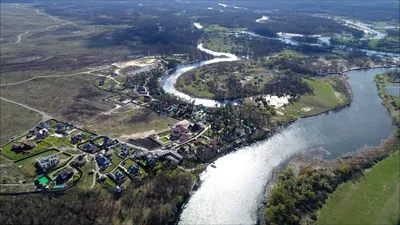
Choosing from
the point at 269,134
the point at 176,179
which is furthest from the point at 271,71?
the point at 176,179

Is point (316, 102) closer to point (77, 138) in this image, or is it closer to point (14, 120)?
point (77, 138)

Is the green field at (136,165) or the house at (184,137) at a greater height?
the house at (184,137)

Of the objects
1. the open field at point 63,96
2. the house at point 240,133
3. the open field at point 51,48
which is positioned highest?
the house at point 240,133

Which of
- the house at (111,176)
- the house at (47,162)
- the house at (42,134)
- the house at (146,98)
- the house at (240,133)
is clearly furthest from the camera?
the house at (146,98)

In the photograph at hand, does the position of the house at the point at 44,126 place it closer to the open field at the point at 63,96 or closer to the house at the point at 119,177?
the open field at the point at 63,96

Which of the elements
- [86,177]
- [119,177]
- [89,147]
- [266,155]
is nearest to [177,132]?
[89,147]

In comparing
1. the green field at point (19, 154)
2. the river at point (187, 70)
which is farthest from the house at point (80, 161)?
the river at point (187, 70)
